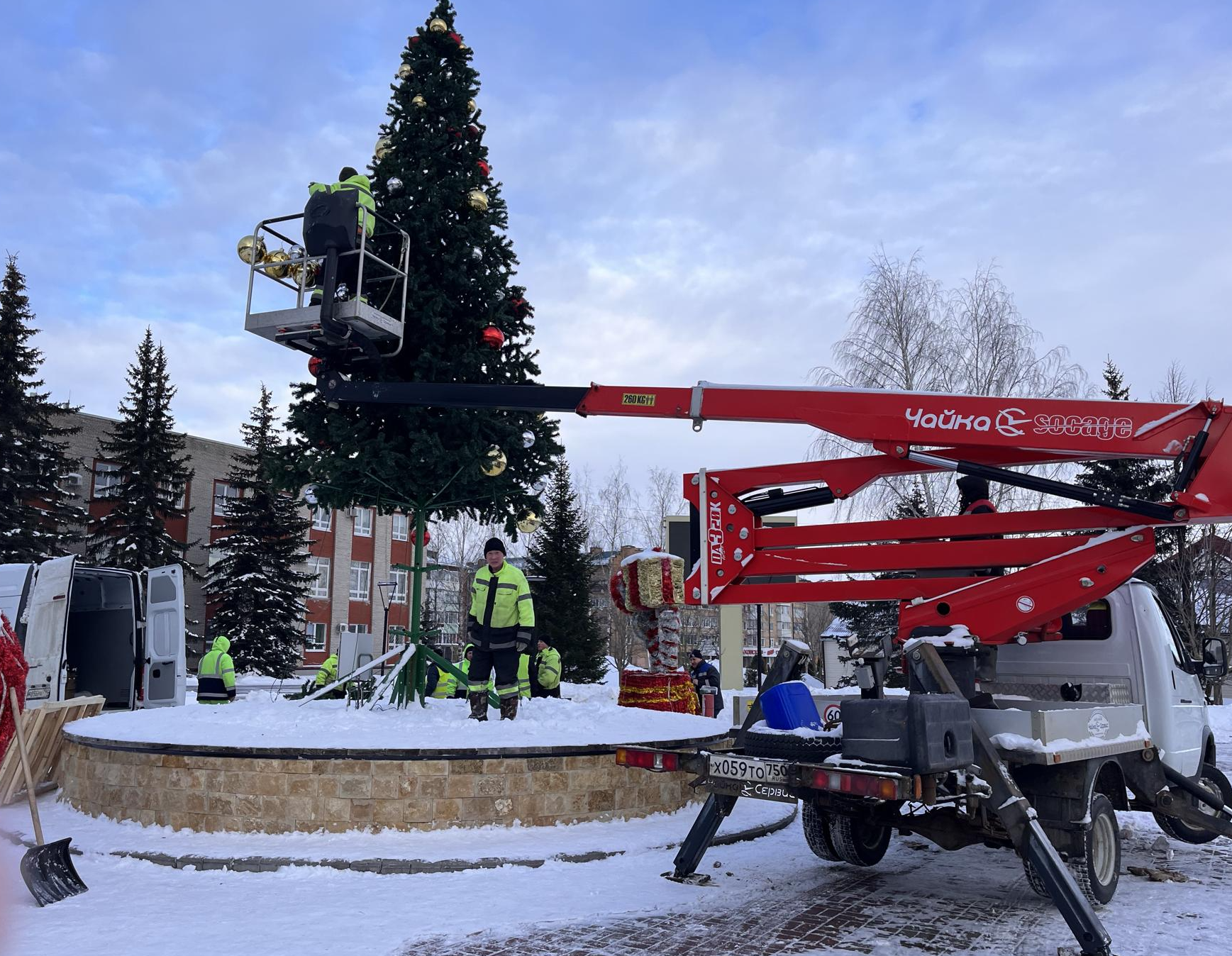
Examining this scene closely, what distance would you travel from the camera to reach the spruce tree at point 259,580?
1356 inches

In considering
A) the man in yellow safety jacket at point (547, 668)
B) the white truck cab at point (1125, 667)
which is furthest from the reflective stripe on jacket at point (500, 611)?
the man in yellow safety jacket at point (547, 668)

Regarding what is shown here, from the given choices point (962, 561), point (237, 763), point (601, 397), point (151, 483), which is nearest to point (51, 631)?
point (237, 763)

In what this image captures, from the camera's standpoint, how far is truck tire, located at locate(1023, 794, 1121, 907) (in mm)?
5961

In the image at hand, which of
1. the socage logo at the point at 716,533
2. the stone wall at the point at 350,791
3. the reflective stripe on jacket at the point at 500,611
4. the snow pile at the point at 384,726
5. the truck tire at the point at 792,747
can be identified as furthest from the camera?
the reflective stripe on jacket at the point at 500,611

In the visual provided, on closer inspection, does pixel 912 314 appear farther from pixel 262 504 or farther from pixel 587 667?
pixel 262 504

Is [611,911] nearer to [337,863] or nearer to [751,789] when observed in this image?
[751,789]

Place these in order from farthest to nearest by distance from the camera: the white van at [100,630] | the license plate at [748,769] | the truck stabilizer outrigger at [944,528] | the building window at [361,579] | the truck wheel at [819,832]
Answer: the building window at [361,579] < the white van at [100,630] < the truck wheel at [819,832] < the truck stabilizer outrigger at [944,528] < the license plate at [748,769]

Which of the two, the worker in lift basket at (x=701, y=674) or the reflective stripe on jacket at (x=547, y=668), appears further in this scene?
the worker in lift basket at (x=701, y=674)

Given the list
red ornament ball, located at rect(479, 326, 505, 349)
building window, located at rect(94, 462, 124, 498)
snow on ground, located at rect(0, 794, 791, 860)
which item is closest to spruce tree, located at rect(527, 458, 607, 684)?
building window, located at rect(94, 462, 124, 498)

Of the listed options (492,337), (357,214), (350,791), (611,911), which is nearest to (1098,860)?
(611,911)

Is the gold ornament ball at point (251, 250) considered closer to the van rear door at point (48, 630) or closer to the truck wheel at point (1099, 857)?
the van rear door at point (48, 630)

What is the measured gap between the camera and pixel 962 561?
718 cm

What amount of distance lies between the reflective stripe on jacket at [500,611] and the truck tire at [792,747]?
324 cm

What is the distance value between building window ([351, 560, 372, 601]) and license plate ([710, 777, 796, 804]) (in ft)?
152
